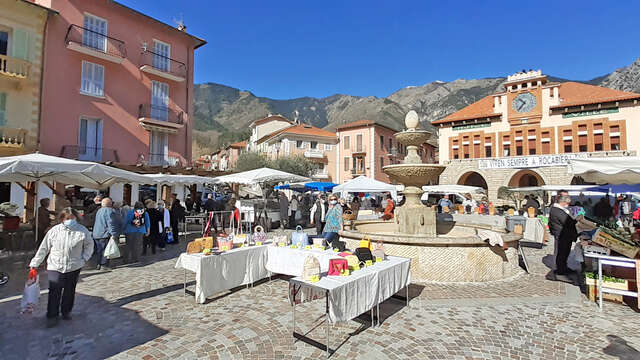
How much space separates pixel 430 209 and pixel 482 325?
12.4 ft

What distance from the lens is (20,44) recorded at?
15602 mm

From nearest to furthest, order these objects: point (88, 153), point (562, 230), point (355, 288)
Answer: point (355, 288), point (562, 230), point (88, 153)

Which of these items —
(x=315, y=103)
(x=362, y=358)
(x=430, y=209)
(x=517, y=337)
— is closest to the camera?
(x=362, y=358)

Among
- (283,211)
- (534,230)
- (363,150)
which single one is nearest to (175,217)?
(283,211)

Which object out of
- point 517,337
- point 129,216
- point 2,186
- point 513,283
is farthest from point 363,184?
point 2,186

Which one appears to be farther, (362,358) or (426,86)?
(426,86)

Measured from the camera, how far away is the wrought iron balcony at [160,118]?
20.3 m

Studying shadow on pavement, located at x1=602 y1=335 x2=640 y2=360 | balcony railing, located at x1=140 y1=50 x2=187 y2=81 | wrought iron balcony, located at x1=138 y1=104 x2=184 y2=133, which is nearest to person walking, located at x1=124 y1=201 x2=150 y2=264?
shadow on pavement, located at x1=602 y1=335 x2=640 y2=360

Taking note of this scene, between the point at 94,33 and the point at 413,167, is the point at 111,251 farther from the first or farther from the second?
the point at 94,33

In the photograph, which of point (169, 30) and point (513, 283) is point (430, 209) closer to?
point (513, 283)

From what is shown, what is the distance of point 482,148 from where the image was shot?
29031 millimetres

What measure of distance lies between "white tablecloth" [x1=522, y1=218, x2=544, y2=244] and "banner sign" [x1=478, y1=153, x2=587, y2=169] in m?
18.1

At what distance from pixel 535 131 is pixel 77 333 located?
105 feet

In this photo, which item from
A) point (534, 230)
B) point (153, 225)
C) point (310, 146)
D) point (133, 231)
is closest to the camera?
point (133, 231)
